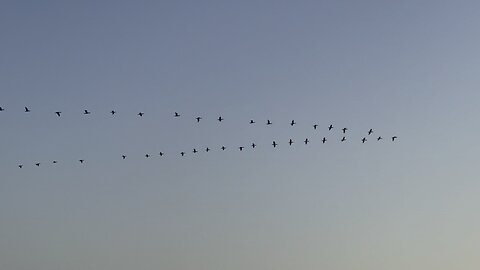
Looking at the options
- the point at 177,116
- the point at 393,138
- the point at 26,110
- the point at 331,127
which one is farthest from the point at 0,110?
the point at 393,138

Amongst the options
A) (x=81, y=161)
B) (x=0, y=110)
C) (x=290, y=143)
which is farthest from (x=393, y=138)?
(x=0, y=110)

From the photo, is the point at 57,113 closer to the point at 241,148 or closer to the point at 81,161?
the point at 81,161

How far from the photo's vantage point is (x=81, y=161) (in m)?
179

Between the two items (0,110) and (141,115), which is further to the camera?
(141,115)

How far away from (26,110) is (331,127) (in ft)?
173

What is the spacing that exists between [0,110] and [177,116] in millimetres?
30311

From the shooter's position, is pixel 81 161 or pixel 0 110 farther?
pixel 81 161

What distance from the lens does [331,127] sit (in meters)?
172

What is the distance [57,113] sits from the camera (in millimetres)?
174375

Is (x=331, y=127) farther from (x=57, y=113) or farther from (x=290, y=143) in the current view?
(x=57, y=113)

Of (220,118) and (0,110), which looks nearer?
(0,110)

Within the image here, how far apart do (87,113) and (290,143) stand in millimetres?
34851

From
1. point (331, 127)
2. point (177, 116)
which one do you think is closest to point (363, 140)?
point (331, 127)

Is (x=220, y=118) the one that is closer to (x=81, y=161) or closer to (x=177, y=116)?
(x=177, y=116)
